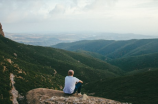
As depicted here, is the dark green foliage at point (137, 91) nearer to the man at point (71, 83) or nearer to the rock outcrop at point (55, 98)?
the rock outcrop at point (55, 98)

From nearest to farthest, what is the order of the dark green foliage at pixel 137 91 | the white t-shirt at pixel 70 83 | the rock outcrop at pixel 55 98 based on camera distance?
the rock outcrop at pixel 55 98 → the white t-shirt at pixel 70 83 → the dark green foliage at pixel 137 91

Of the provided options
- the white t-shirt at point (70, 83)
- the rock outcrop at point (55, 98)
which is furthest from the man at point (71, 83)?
the rock outcrop at point (55, 98)

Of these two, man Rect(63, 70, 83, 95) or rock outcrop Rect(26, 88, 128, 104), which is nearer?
rock outcrop Rect(26, 88, 128, 104)

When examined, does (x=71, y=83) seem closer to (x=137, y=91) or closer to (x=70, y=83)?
(x=70, y=83)

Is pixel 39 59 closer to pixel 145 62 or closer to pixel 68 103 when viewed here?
pixel 68 103

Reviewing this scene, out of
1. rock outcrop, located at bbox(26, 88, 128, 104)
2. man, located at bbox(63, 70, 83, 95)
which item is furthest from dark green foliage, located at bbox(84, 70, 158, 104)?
man, located at bbox(63, 70, 83, 95)

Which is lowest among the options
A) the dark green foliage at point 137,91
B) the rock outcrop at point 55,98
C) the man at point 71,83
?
the dark green foliage at point 137,91

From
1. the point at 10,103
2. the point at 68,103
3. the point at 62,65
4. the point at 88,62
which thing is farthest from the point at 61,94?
the point at 88,62

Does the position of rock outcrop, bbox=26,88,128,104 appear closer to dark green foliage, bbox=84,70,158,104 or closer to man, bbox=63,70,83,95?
man, bbox=63,70,83,95

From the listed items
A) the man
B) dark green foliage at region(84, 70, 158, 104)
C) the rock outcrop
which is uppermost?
the man

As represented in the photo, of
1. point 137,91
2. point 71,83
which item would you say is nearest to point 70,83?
point 71,83

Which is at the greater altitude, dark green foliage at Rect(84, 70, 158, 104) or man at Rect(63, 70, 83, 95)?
man at Rect(63, 70, 83, 95)

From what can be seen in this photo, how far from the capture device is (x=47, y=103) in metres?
15.2

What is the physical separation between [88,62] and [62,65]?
6679 cm
